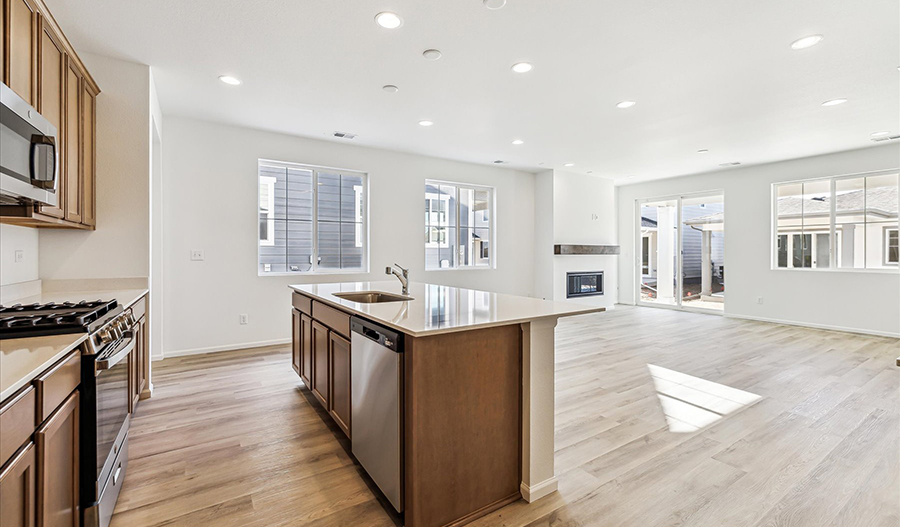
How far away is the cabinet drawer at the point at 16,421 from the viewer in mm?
939

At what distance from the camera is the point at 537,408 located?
73.7 inches

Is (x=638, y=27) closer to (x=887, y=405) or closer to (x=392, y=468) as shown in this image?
(x=392, y=468)

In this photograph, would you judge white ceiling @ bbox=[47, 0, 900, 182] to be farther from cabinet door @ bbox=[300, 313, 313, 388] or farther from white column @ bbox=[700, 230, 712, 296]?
white column @ bbox=[700, 230, 712, 296]

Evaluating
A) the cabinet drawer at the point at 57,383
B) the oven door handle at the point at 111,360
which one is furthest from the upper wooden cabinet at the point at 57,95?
the cabinet drawer at the point at 57,383

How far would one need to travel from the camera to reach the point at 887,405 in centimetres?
300

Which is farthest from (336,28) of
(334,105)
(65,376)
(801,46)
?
(801,46)

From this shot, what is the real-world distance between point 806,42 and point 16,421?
4.31 m

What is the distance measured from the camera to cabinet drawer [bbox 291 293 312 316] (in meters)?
2.91

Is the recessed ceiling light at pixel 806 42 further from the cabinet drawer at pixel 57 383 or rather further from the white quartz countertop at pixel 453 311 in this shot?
the cabinet drawer at pixel 57 383

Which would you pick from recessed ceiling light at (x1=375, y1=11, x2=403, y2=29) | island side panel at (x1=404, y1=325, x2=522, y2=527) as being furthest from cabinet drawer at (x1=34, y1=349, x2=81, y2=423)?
recessed ceiling light at (x1=375, y1=11, x2=403, y2=29)

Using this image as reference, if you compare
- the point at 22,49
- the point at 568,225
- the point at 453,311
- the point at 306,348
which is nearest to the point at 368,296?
the point at 306,348

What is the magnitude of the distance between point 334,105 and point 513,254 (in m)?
4.19

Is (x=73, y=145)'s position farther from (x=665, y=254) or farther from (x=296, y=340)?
(x=665, y=254)

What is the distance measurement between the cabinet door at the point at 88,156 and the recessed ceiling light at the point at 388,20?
2.06m
